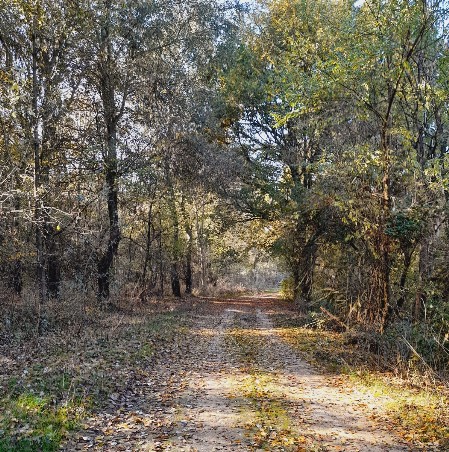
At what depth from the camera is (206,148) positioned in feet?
62.2

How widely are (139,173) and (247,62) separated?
8.82 meters

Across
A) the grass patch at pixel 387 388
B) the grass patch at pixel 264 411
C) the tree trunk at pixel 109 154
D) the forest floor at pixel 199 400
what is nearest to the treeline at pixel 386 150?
the grass patch at pixel 387 388

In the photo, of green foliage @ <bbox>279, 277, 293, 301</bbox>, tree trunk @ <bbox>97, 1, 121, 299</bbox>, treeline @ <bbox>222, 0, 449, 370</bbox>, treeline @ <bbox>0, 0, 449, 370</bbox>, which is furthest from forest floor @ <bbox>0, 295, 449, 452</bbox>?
green foliage @ <bbox>279, 277, 293, 301</bbox>

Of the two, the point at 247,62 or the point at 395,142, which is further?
the point at 247,62

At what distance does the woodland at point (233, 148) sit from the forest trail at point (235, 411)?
2.17 m

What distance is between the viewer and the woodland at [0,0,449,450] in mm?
11203

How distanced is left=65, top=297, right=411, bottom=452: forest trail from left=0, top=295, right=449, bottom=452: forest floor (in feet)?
0.06

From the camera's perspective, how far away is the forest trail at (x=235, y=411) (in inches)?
254

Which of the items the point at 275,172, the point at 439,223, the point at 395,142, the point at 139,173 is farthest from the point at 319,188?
the point at 275,172

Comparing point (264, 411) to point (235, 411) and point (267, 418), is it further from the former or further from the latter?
point (235, 411)

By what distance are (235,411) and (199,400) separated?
35.1 inches

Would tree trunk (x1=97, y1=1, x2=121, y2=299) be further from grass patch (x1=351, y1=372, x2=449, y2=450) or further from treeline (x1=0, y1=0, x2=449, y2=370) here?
grass patch (x1=351, y1=372, x2=449, y2=450)

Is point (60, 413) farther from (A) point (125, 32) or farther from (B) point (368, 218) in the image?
(A) point (125, 32)

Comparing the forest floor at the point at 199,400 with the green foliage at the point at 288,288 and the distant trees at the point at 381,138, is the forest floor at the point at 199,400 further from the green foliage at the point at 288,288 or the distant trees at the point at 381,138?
the green foliage at the point at 288,288
